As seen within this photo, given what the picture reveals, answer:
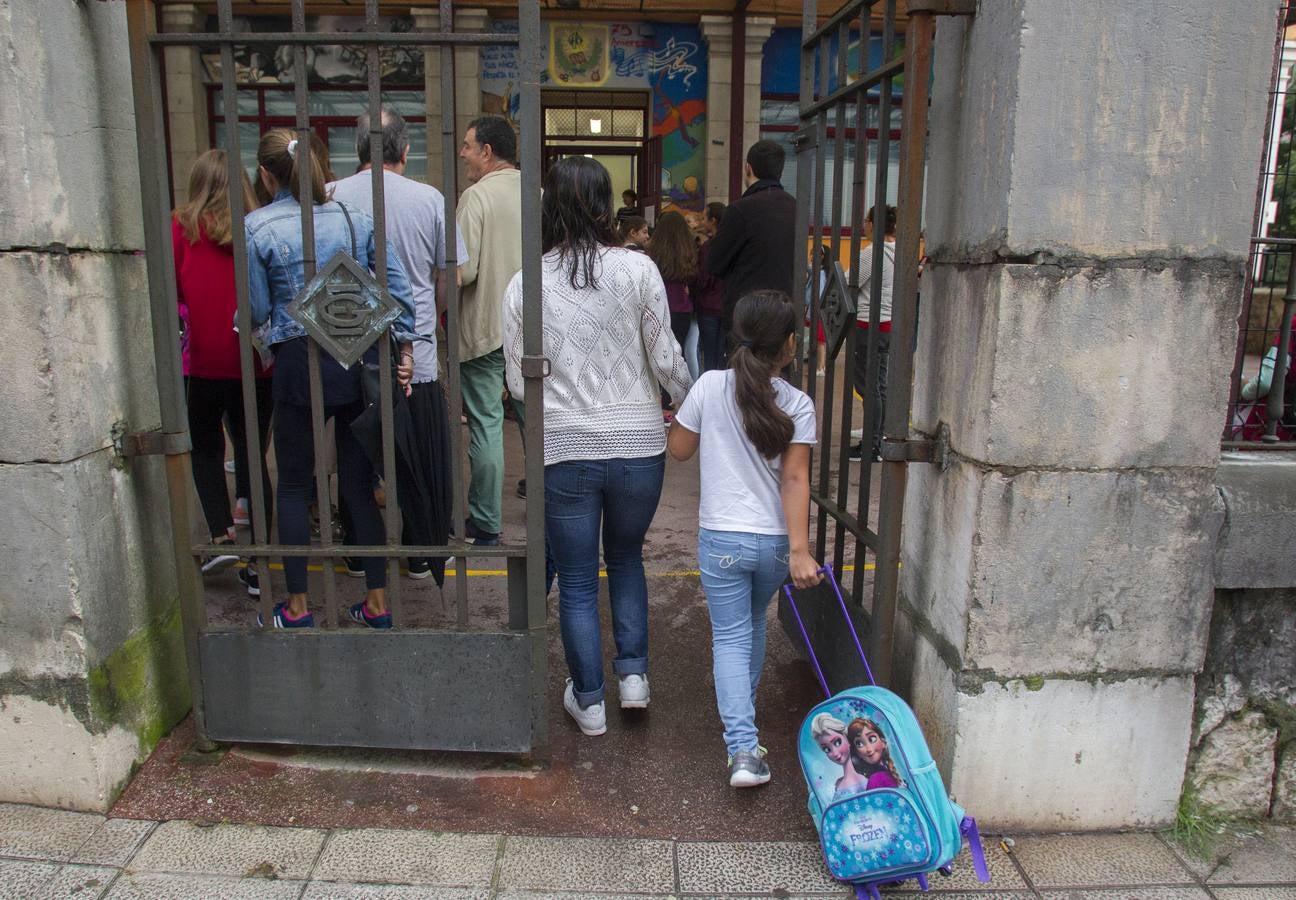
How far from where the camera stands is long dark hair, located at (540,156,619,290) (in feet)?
9.95

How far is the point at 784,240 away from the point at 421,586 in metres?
2.74

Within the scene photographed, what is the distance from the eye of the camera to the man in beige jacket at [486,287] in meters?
4.46

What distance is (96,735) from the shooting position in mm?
2828

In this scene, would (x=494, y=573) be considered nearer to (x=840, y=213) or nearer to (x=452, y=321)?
(x=452, y=321)

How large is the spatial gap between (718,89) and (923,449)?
980 cm

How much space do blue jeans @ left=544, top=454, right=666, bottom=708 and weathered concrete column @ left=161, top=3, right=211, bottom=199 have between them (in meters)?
9.94

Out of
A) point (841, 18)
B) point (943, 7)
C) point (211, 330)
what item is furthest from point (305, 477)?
point (943, 7)

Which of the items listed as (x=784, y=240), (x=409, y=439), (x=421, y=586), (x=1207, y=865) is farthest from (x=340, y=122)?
(x=1207, y=865)

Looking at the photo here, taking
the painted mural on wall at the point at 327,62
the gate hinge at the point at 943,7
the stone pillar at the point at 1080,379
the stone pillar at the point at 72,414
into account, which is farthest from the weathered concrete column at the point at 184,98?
the stone pillar at the point at 1080,379

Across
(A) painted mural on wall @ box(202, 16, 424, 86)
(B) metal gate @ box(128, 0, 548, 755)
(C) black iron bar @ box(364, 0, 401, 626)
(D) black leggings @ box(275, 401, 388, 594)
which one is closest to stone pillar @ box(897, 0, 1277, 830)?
(B) metal gate @ box(128, 0, 548, 755)

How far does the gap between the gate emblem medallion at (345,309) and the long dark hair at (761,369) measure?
99 centimetres

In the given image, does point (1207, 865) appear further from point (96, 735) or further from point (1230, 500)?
point (96, 735)

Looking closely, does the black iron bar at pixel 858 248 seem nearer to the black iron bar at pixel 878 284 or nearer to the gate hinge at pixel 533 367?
the black iron bar at pixel 878 284

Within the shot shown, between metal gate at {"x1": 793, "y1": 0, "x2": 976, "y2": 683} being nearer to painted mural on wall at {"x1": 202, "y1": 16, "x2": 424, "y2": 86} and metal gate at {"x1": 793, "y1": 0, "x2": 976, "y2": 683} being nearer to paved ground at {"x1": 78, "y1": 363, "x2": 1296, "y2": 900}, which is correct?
paved ground at {"x1": 78, "y1": 363, "x2": 1296, "y2": 900}
